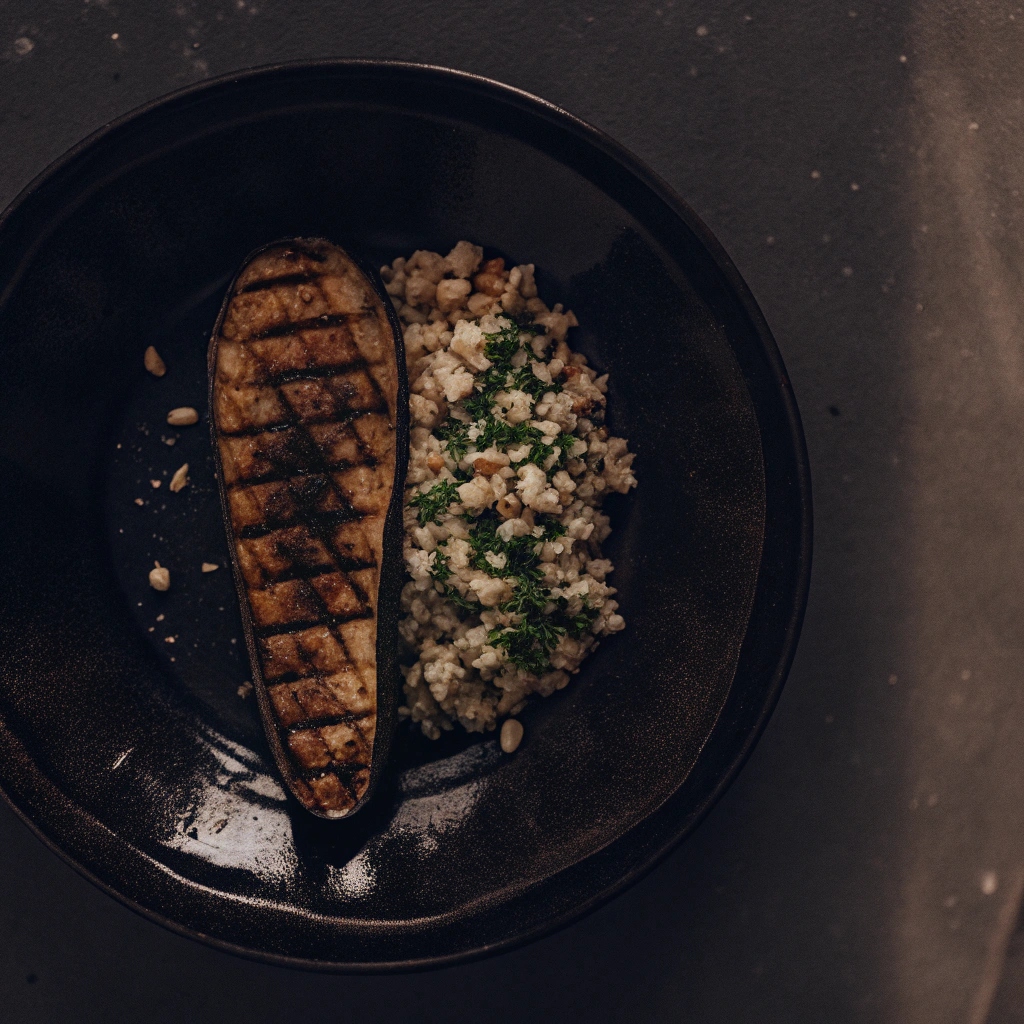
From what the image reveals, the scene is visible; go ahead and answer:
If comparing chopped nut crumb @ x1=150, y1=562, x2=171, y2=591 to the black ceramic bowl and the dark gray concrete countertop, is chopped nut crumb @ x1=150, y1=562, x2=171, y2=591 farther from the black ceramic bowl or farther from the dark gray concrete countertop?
the dark gray concrete countertop

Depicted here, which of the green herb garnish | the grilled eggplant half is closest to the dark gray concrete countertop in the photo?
the grilled eggplant half

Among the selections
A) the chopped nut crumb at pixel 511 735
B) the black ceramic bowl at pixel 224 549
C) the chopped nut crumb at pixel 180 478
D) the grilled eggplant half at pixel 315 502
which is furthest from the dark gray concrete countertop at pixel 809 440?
the chopped nut crumb at pixel 180 478

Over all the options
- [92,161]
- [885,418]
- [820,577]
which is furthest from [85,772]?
[885,418]

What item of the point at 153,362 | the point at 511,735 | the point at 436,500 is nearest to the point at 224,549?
the point at 153,362

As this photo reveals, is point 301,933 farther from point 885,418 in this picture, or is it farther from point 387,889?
point 885,418

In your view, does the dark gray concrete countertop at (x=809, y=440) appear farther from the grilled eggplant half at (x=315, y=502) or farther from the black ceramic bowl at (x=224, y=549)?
the grilled eggplant half at (x=315, y=502)

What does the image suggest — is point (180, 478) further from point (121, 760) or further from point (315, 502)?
point (121, 760)
